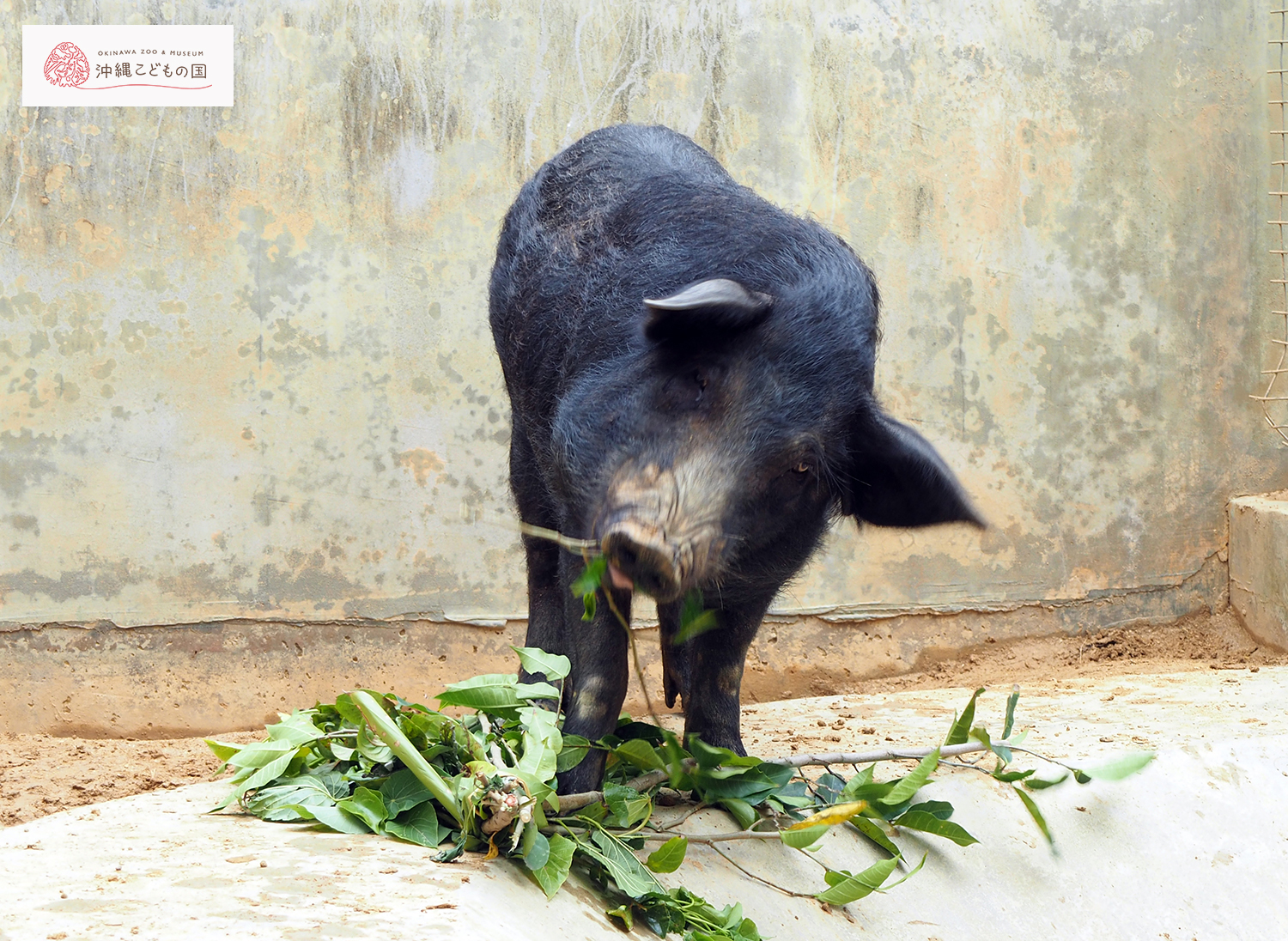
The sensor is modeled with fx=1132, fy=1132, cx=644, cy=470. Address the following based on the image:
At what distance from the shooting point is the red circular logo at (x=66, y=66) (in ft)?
17.4

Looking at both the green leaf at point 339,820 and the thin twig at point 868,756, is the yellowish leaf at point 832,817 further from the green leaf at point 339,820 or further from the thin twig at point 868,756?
the green leaf at point 339,820

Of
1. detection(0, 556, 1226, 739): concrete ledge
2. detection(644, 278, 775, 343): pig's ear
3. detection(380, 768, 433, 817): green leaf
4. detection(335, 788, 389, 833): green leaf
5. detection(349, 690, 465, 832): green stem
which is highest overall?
detection(644, 278, 775, 343): pig's ear

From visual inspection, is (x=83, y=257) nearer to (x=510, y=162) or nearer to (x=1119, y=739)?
(x=510, y=162)

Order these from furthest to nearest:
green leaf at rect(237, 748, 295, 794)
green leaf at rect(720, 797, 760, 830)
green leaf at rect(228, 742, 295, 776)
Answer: green leaf at rect(720, 797, 760, 830) → green leaf at rect(228, 742, 295, 776) → green leaf at rect(237, 748, 295, 794)

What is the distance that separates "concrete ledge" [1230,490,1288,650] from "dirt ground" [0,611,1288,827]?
0.10m

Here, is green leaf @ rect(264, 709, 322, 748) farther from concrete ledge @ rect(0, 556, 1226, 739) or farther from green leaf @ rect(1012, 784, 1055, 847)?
concrete ledge @ rect(0, 556, 1226, 739)

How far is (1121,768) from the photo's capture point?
Answer: 328cm

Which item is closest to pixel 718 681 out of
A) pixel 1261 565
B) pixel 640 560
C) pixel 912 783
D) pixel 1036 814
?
pixel 912 783

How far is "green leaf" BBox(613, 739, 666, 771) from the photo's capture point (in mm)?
2855

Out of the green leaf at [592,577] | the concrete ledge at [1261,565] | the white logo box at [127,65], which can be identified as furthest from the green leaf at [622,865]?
the concrete ledge at [1261,565]

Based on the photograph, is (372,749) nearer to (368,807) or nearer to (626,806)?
(368,807)

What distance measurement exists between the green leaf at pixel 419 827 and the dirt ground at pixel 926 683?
69.9 inches

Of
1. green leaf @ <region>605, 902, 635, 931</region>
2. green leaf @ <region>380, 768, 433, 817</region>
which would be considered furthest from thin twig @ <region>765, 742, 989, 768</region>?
green leaf @ <region>380, 768, 433, 817</region>

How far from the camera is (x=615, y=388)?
8.64 feet
